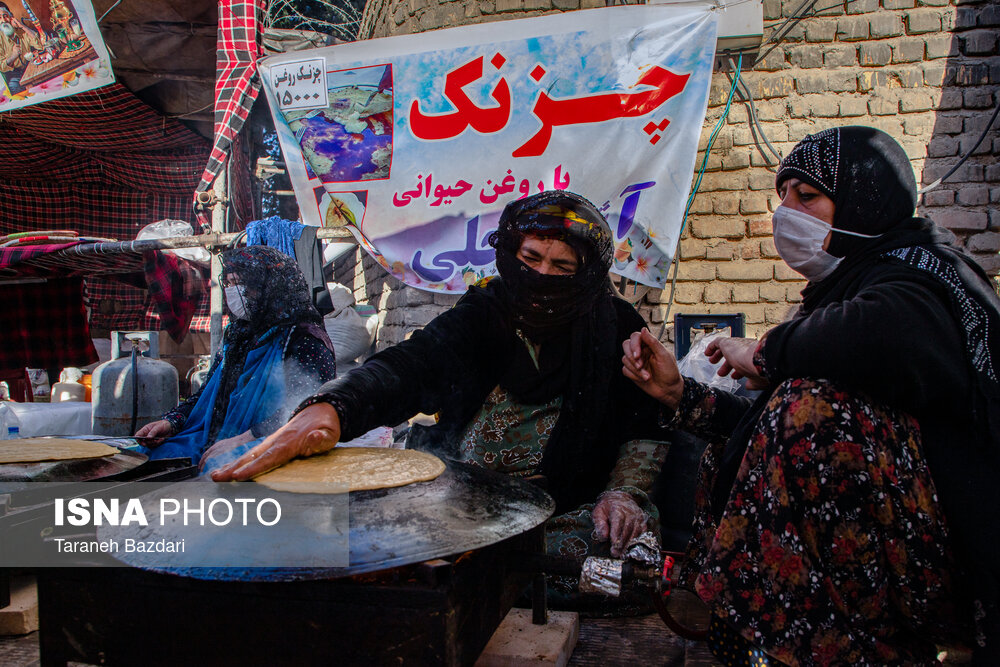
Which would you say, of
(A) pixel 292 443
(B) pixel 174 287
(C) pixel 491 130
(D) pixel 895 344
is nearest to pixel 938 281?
(D) pixel 895 344

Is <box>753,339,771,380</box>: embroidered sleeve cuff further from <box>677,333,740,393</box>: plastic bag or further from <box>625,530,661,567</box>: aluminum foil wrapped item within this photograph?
<box>677,333,740,393</box>: plastic bag

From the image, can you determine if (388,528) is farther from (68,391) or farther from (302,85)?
(68,391)

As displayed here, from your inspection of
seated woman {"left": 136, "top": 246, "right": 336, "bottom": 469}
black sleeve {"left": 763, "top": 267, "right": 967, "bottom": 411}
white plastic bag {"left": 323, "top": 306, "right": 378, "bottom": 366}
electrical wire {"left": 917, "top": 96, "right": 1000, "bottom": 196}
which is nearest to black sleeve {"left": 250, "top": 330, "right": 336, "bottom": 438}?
seated woman {"left": 136, "top": 246, "right": 336, "bottom": 469}

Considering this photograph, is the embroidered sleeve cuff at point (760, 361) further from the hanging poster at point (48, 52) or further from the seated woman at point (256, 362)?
the hanging poster at point (48, 52)

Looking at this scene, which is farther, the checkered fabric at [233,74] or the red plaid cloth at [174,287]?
the red plaid cloth at [174,287]

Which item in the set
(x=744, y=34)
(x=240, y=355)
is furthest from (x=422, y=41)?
(x=240, y=355)

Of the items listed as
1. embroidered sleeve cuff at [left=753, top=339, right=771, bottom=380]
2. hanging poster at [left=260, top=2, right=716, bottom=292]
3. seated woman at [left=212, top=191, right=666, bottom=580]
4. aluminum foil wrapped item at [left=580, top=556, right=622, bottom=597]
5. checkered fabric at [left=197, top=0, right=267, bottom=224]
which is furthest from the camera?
checkered fabric at [left=197, top=0, right=267, bottom=224]

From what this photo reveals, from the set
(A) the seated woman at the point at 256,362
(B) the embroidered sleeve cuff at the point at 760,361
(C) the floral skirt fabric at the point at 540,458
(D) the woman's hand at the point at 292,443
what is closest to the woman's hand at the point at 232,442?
(A) the seated woman at the point at 256,362

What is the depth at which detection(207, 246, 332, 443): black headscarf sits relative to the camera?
3.04m

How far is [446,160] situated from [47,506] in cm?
289

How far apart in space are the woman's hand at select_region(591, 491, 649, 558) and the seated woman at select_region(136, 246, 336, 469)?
5.67ft

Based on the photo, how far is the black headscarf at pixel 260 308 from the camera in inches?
120

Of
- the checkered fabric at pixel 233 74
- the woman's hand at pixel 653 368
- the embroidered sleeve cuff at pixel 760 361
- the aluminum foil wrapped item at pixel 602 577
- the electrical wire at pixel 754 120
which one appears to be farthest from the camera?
the checkered fabric at pixel 233 74

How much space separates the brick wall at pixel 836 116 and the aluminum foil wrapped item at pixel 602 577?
2776 mm
